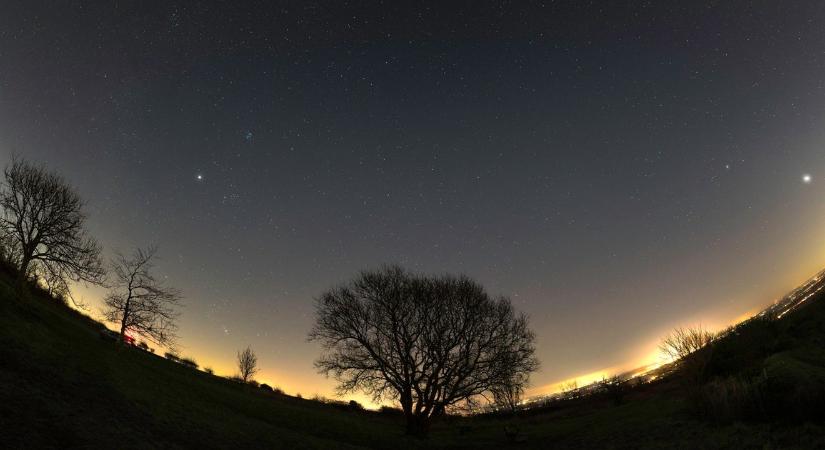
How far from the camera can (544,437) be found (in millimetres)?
30234

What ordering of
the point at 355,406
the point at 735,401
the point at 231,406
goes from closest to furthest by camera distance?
1. the point at 735,401
2. the point at 231,406
3. the point at 355,406

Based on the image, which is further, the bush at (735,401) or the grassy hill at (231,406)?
the bush at (735,401)

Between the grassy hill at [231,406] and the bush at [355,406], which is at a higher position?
the grassy hill at [231,406]

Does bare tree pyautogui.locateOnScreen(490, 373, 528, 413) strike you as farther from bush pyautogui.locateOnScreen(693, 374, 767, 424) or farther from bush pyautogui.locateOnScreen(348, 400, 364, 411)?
bush pyautogui.locateOnScreen(348, 400, 364, 411)

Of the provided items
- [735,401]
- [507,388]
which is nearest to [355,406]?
[507,388]

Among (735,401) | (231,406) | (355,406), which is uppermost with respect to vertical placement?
Answer: (231,406)

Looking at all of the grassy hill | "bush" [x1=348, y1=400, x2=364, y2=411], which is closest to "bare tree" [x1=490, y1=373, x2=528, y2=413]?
the grassy hill

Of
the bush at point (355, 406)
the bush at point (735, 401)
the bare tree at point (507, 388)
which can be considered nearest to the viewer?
the bush at point (735, 401)

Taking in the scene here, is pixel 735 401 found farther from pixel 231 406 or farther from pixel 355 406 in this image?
pixel 355 406

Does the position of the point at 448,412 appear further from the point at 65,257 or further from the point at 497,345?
the point at 65,257

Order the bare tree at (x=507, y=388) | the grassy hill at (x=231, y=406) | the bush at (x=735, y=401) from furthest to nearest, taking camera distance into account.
Answer: the bare tree at (x=507, y=388) < the bush at (x=735, y=401) < the grassy hill at (x=231, y=406)

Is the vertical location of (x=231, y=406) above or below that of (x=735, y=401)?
above

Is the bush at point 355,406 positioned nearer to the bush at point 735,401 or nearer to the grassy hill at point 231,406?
the grassy hill at point 231,406

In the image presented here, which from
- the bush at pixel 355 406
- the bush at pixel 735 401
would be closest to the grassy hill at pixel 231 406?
the bush at pixel 735 401
